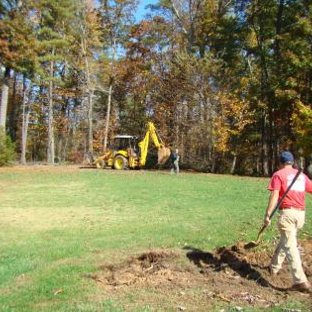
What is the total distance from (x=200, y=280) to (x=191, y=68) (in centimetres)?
3022

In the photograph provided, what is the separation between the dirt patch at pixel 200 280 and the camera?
244 inches

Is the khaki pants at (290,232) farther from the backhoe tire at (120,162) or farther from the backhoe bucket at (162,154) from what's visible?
the backhoe tire at (120,162)

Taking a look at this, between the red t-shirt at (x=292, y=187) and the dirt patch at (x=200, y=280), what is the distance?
121 centimetres

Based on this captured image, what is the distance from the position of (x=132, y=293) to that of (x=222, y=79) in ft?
102

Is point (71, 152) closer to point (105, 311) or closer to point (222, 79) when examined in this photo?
point (222, 79)

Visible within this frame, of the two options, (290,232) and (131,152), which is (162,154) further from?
(290,232)

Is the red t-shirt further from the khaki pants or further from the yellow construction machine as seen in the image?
the yellow construction machine

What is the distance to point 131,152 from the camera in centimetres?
3531

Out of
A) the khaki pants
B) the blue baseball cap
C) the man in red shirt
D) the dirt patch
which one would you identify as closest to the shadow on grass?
the dirt patch

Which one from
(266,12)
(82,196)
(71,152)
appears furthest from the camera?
(71,152)

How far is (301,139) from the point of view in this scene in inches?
1077

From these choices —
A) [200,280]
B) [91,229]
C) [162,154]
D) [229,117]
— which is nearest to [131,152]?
[162,154]

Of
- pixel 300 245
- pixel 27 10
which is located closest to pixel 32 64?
pixel 27 10

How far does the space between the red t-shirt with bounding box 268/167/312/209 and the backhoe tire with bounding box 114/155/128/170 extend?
2810 cm
